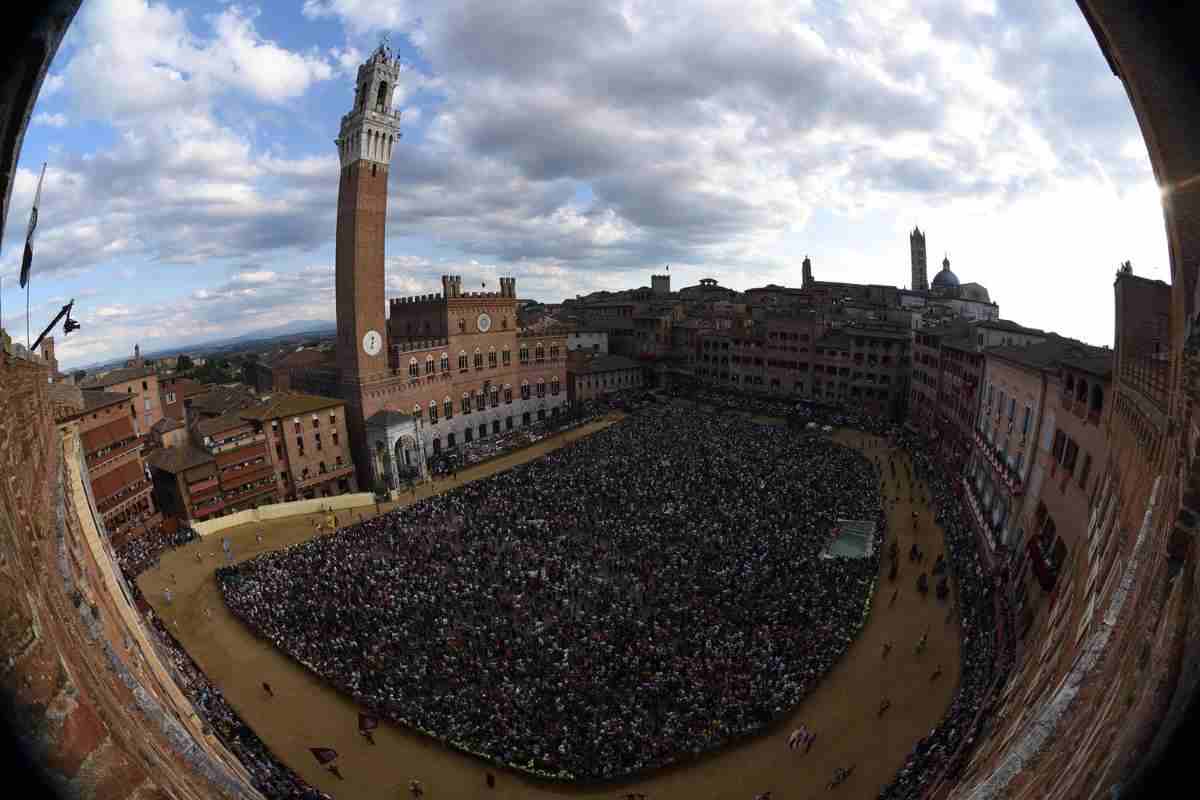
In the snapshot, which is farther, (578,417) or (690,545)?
(578,417)

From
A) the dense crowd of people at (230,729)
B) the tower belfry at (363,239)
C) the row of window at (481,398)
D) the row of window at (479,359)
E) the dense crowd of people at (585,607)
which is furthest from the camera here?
the row of window at (481,398)

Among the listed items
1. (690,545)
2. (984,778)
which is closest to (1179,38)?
(984,778)

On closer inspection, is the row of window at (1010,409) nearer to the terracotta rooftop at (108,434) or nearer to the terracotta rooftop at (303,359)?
the terracotta rooftop at (108,434)

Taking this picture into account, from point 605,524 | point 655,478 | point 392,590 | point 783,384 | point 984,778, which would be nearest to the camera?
point 984,778

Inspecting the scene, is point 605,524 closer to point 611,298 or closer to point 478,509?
point 478,509

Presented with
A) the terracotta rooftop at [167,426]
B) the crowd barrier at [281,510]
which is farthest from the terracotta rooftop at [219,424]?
the crowd barrier at [281,510]

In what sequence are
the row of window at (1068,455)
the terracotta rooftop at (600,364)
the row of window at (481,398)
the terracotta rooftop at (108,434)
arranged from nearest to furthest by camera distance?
1. the row of window at (1068,455)
2. the terracotta rooftop at (108,434)
3. the row of window at (481,398)
4. the terracotta rooftop at (600,364)

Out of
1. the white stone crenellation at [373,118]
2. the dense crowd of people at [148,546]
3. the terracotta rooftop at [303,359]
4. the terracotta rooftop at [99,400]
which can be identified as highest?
the white stone crenellation at [373,118]

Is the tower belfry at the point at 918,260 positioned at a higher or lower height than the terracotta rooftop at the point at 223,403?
higher
